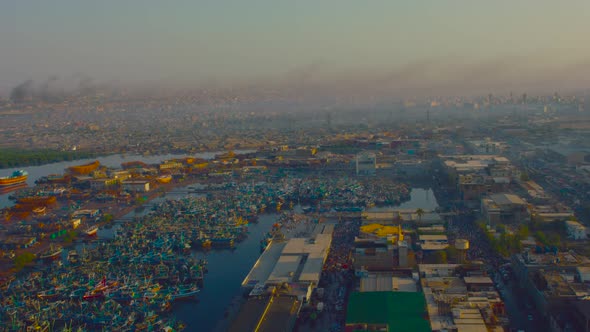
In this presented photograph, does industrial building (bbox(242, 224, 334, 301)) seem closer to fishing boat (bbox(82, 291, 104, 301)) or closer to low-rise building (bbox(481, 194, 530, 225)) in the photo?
fishing boat (bbox(82, 291, 104, 301))

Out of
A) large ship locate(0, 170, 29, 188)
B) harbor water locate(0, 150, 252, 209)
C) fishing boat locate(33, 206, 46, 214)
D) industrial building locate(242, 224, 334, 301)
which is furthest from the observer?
harbor water locate(0, 150, 252, 209)

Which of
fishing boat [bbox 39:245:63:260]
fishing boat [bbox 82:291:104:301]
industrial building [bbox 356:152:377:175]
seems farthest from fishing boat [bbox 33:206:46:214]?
industrial building [bbox 356:152:377:175]

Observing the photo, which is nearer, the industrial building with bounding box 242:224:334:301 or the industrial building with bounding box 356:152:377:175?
the industrial building with bounding box 242:224:334:301

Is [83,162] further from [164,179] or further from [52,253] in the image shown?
[52,253]

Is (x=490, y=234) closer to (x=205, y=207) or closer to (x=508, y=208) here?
(x=508, y=208)

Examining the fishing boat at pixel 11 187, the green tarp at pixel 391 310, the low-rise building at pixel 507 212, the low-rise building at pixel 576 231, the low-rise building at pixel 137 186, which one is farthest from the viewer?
the fishing boat at pixel 11 187

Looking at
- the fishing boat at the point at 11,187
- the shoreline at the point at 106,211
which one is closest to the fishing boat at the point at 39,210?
the shoreline at the point at 106,211

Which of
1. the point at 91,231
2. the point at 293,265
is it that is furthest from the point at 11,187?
the point at 293,265

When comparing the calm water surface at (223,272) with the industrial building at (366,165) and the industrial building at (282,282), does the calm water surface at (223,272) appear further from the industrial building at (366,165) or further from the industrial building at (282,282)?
the industrial building at (366,165)
